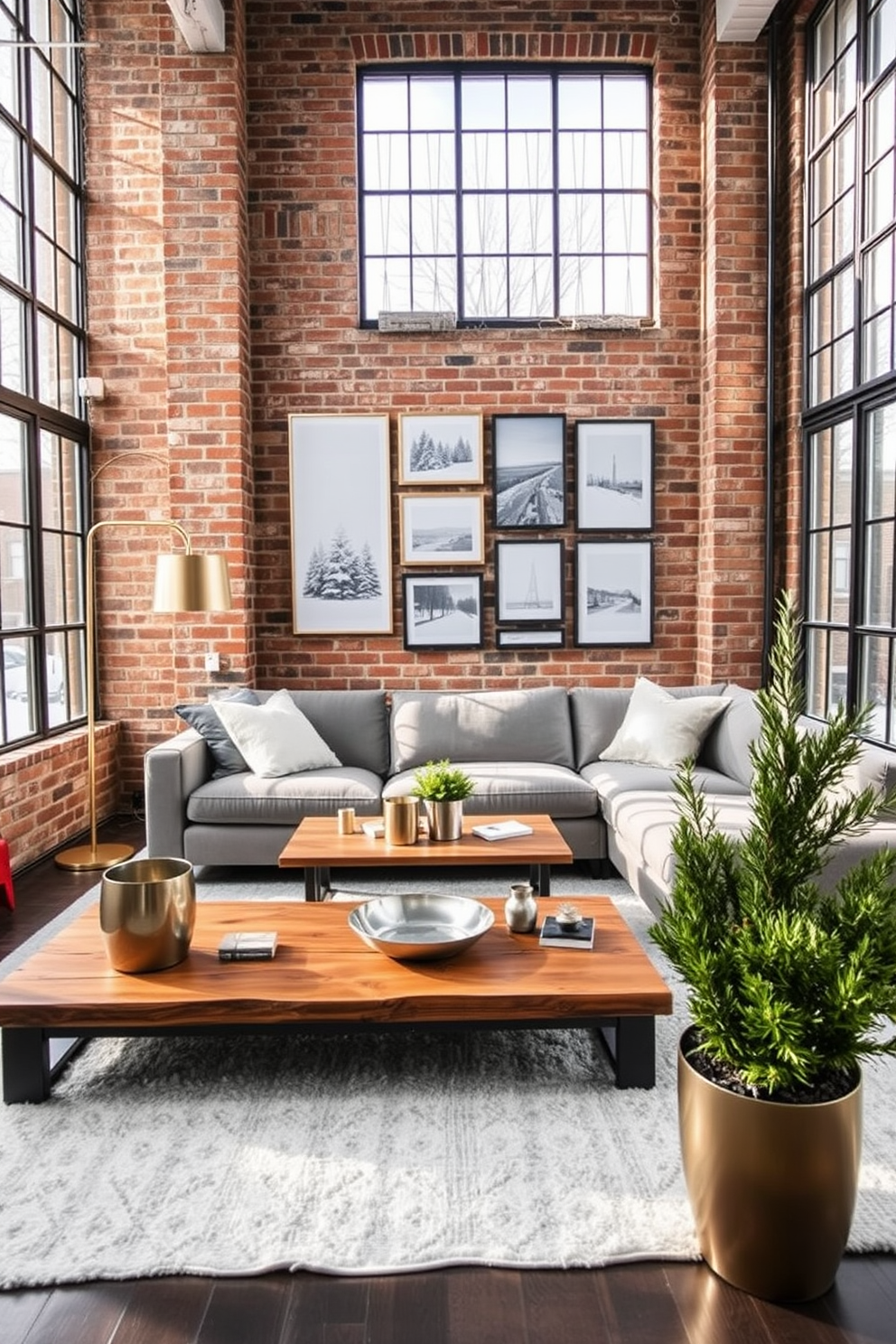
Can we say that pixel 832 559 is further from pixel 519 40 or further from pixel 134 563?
pixel 134 563

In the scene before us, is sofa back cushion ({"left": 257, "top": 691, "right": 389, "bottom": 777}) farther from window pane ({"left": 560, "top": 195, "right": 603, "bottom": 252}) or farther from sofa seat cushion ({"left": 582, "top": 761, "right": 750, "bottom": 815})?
window pane ({"left": 560, "top": 195, "right": 603, "bottom": 252})

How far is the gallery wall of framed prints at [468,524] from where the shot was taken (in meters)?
5.63

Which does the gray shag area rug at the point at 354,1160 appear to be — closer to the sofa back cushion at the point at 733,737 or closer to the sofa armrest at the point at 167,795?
the sofa armrest at the point at 167,795

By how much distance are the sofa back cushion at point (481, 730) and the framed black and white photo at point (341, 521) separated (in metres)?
0.84

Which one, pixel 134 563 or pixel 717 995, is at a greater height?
pixel 134 563

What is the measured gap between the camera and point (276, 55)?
556cm

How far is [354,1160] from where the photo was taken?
219 cm

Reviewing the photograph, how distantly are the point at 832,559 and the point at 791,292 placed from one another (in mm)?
1533

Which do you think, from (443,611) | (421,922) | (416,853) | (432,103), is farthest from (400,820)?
(432,103)

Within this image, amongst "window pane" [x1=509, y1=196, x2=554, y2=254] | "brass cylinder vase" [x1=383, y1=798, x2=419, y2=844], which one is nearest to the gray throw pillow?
"brass cylinder vase" [x1=383, y1=798, x2=419, y2=844]

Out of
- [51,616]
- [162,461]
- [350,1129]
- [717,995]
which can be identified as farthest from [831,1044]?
[162,461]

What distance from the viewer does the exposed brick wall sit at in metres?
5.35

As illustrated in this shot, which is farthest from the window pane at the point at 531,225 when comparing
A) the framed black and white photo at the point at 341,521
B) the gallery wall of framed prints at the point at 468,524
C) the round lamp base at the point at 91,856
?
the round lamp base at the point at 91,856

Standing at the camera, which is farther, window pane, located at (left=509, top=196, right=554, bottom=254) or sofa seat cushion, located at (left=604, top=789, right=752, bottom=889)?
window pane, located at (left=509, top=196, right=554, bottom=254)
